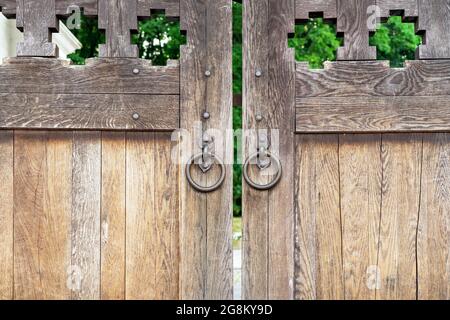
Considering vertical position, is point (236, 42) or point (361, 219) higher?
point (236, 42)

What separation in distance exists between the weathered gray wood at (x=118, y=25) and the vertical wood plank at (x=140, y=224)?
348 millimetres

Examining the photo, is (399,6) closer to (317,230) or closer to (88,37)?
→ (317,230)

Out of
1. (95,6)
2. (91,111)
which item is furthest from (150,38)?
(91,111)

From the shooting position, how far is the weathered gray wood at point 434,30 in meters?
1.88

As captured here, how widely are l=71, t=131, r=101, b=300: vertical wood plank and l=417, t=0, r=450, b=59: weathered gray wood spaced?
129cm

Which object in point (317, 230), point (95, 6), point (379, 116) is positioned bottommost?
point (317, 230)

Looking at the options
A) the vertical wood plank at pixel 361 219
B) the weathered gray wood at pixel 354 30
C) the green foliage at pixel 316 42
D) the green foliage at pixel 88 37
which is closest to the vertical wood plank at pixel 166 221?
the vertical wood plank at pixel 361 219

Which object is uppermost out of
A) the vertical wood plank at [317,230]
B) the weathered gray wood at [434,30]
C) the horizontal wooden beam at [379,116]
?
the weathered gray wood at [434,30]

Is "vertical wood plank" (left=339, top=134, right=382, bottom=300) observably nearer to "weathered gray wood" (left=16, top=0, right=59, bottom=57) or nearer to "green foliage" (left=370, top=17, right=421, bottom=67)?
"weathered gray wood" (left=16, top=0, right=59, bottom=57)

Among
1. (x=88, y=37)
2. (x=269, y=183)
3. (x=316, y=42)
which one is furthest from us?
(x=316, y=42)

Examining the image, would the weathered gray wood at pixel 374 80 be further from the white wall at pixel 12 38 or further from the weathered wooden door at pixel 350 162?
the white wall at pixel 12 38

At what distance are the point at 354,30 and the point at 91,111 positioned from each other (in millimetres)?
1036

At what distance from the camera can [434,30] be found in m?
1.88

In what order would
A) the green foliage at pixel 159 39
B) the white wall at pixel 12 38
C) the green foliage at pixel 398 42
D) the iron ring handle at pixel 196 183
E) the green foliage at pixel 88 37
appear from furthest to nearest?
1. the green foliage at pixel 398 42
2. the green foliage at pixel 159 39
3. the green foliage at pixel 88 37
4. the white wall at pixel 12 38
5. the iron ring handle at pixel 196 183
